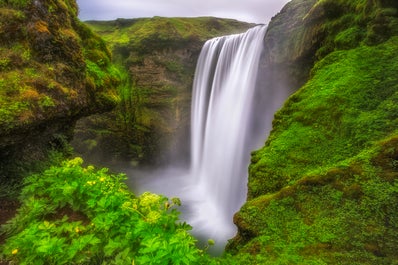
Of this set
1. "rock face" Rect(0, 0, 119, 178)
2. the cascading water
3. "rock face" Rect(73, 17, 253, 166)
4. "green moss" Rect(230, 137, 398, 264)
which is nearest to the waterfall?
the cascading water

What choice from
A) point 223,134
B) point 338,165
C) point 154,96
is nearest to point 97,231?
point 338,165

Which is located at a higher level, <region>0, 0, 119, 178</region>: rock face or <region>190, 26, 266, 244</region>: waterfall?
<region>0, 0, 119, 178</region>: rock face

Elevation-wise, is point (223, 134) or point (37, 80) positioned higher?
point (37, 80)

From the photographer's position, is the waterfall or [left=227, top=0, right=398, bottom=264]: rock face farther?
the waterfall

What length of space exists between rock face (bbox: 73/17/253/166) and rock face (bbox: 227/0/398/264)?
1663 centimetres

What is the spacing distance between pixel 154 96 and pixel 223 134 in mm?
8965

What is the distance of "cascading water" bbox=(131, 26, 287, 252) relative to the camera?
13.0 m

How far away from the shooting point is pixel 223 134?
52.9 feet

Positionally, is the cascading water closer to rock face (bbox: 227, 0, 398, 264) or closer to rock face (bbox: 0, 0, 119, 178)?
rock face (bbox: 227, 0, 398, 264)

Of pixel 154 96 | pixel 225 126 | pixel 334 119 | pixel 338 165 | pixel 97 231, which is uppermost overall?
pixel 334 119

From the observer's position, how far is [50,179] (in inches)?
163

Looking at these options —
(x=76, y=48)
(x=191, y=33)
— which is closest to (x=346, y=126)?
(x=76, y=48)

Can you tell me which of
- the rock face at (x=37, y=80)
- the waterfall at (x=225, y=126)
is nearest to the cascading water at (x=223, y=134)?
the waterfall at (x=225, y=126)

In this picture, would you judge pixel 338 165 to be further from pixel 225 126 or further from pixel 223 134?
pixel 223 134
